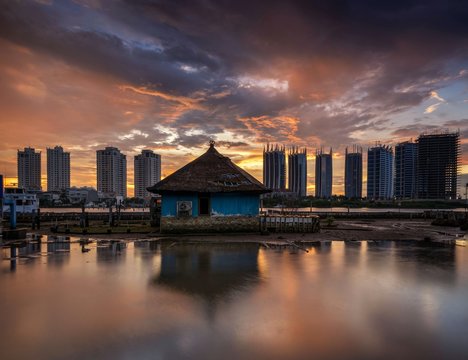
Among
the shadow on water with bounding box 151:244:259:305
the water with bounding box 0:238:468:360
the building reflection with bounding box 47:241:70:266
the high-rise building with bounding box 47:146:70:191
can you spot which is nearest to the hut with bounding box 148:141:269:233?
the shadow on water with bounding box 151:244:259:305

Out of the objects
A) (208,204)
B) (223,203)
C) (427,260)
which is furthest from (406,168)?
(427,260)

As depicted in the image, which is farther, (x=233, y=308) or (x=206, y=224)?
(x=206, y=224)

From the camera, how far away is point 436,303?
10102 millimetres

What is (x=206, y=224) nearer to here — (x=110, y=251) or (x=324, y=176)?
(x=110, y=251)

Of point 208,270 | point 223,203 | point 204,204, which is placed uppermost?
point 223,203

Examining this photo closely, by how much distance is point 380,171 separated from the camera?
171 meters

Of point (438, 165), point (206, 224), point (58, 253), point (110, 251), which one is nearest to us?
point (58, 253)

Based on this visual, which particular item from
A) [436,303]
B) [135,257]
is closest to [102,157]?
[135,257]

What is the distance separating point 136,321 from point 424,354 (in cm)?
707

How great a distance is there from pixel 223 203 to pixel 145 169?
159841mm

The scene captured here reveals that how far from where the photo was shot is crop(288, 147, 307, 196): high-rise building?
174 m

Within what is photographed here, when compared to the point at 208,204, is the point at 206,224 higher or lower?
lower

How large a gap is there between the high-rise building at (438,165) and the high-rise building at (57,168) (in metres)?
199

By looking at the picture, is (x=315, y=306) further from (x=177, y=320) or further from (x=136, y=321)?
(x=136, y=321)
